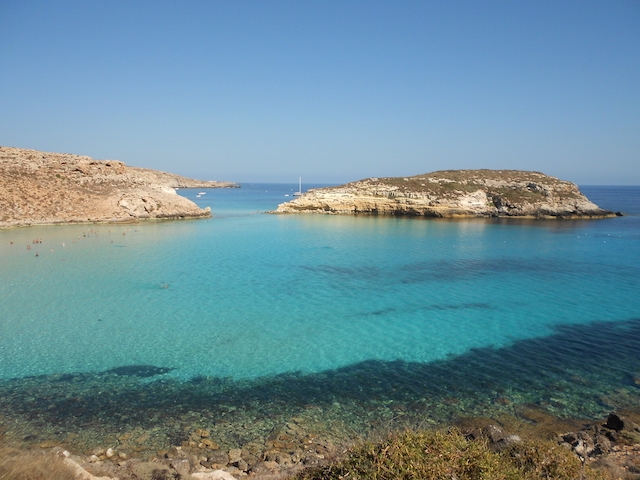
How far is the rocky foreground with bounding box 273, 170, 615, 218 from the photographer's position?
55.9m

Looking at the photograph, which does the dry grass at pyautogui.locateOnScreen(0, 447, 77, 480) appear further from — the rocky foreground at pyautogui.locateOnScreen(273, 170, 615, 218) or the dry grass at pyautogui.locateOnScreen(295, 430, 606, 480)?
the rocky foreground at pyautogui.locateOnScreen(273, 170, 615, 218)

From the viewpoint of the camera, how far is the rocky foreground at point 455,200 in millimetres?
55875

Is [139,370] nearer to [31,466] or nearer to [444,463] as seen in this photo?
[31,466]

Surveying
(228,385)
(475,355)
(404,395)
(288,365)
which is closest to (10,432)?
(228,385)

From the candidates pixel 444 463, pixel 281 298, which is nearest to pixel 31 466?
pixel 444 463

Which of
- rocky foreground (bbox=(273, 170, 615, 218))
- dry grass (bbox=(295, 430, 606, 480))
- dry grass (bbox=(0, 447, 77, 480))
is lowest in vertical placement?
dry grass (bbox=(0, 447, 77, 480))

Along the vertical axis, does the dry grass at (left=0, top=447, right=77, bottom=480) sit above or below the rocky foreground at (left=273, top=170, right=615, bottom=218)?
below

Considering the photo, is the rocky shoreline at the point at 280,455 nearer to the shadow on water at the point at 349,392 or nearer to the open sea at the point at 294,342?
the open sea at the point at 294,342

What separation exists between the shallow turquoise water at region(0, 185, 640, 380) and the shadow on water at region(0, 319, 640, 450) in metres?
0.69

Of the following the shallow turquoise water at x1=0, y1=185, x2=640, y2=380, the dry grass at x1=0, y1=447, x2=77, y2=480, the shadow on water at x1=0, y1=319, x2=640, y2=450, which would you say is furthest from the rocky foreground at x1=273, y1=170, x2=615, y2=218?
the dry grass at x1=0, y1=447, x2=77, y2=480

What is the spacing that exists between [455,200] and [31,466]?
2202 inches

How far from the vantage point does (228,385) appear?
10.1 meters

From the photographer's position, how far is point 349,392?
9789 mm

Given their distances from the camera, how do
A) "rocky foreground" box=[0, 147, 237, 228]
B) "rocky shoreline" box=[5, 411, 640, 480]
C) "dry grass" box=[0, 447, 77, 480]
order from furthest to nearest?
"rocky foreground" box=[0, 147, 237, 228], "rocky shoreline" box=[5, 411, 640, 480], "dry grass" box=[0, 447, 77, 480]
